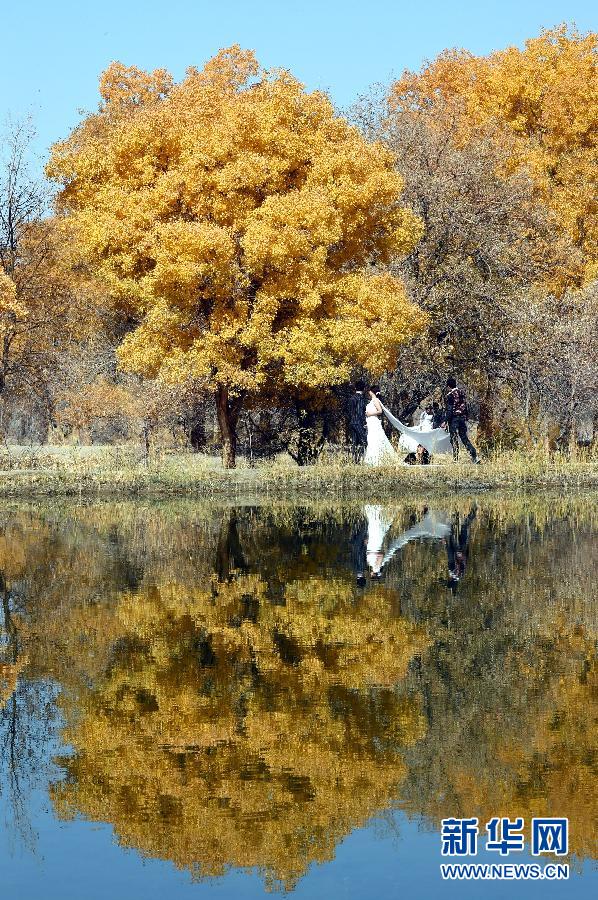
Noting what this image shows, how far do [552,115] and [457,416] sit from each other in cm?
1733

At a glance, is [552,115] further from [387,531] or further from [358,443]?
[387,531]

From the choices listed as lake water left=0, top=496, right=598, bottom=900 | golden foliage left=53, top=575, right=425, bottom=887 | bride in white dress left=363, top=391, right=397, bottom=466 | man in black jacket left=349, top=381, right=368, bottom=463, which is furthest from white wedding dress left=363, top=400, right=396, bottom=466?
golden foliage left=53, top=575, right=425, bottom=887

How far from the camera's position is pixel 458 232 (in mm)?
36344

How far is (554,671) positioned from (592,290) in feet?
99.5

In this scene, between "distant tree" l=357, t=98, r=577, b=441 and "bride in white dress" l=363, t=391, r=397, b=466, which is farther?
"distant tree" l=357, t=98, r=577, b=441

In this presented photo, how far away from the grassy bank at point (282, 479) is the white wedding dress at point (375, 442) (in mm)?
951

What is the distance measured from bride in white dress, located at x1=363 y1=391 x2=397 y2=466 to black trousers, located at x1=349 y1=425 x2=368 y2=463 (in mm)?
122

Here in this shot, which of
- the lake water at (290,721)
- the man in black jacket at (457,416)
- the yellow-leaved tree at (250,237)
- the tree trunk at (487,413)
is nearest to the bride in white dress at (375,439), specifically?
the yellow-leaved tree at (250,237)

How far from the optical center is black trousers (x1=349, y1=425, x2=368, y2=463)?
107 ft

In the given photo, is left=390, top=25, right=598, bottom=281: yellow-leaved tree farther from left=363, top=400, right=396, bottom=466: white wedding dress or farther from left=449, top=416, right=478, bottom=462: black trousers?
left=363, top=400, right=396, bottom=466: white wedding dress

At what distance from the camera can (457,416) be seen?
1320 inches

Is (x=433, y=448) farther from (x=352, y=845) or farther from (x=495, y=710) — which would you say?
(x=352, y=845)

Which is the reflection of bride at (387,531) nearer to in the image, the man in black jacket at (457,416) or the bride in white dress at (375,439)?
the bride in white dress at (375,439)

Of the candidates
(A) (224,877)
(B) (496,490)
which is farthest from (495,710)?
(B) (496,490)
